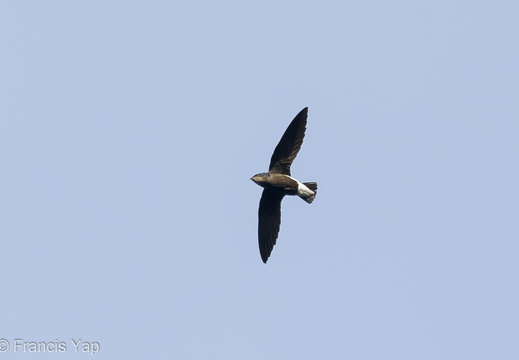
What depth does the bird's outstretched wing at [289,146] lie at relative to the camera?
25.1m

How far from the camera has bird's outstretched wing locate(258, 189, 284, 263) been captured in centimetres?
2570

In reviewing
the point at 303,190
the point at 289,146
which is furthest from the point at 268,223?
the point at 289,146

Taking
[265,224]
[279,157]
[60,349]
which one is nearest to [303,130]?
[279,157]

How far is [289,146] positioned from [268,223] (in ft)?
8.11

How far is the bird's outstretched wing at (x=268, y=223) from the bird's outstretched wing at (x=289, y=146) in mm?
988

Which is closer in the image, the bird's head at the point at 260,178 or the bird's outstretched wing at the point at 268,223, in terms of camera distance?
the bird's head at the point at 260,178

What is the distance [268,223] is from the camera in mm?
25906

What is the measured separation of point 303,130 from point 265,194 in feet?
7.19

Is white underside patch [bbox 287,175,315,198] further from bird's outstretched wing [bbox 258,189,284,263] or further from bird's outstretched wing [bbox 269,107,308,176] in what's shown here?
bird's outstretched wing [bbox 258,189,284,263]

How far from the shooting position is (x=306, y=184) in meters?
25.4

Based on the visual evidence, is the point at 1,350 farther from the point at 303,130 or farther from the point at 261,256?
the point at 303,130

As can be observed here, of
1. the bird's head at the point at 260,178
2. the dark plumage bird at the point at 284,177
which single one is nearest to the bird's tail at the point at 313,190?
the dark plumage bird at the point at 284,177

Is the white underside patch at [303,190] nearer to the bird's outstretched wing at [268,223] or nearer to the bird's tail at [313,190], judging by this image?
the bird's tail at [313,190]

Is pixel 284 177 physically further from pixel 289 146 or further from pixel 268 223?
pixel 268 223
